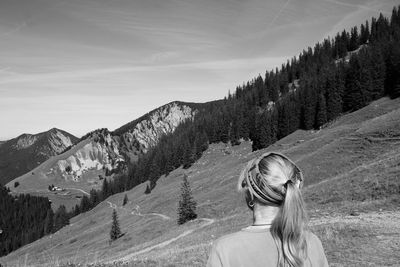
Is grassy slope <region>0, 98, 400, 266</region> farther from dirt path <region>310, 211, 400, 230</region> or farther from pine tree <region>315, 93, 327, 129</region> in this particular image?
pine tree <region>315, 93, 327, 129</region>

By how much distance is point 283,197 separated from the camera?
3.54m

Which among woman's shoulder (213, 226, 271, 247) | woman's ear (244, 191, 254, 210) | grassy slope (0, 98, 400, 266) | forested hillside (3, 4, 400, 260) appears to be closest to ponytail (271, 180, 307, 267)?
woman's shoulder (213, 226, 271, 247)

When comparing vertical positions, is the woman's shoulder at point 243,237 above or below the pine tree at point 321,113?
below

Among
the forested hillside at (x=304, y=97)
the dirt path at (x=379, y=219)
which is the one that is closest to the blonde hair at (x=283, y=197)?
the dirt path at (x=379, y=219)

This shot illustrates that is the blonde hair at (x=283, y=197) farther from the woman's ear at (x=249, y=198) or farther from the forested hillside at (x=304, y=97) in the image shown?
the forested hillside at (x=304, y=97)

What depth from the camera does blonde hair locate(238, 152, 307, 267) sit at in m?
3.38

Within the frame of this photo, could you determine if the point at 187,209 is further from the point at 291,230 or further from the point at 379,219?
the point at 291,230

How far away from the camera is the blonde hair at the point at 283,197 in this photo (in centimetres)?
338

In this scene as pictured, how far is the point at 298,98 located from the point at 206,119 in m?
73.0

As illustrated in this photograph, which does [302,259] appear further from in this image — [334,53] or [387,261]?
[334,53]

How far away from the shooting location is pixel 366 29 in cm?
18162

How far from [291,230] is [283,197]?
0.32 m

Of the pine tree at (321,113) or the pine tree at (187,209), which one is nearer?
the pine tree at (187,209)

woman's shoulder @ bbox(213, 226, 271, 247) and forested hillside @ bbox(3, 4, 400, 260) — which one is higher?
forested hillside @ bbox(3, 4, 400, 260)
